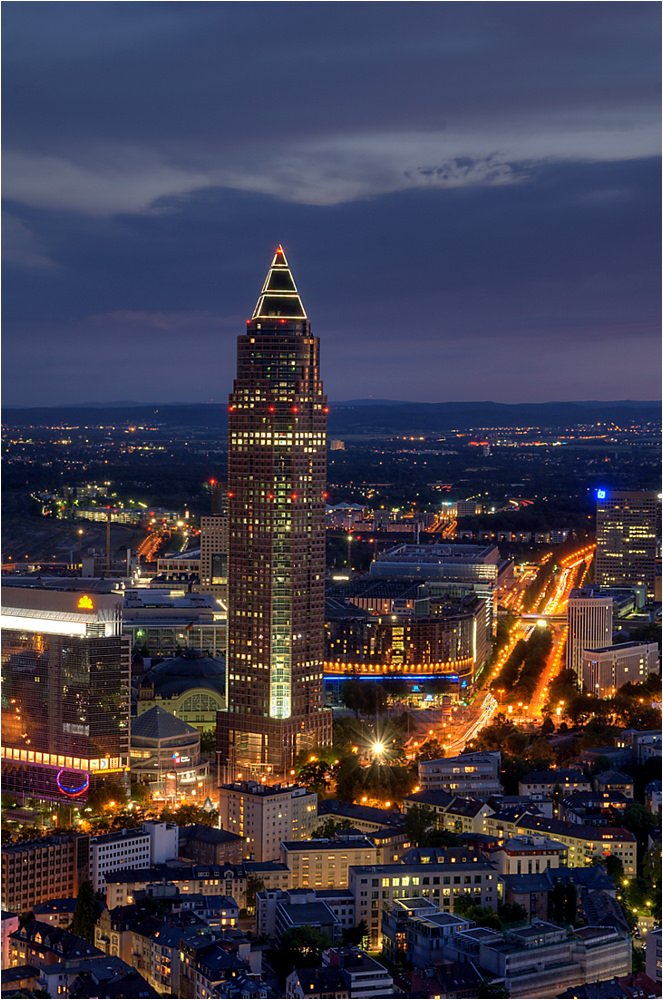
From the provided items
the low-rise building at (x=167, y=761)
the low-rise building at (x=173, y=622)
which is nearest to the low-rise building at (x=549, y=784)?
Answer: the low-rise building at (x=167, y=761)

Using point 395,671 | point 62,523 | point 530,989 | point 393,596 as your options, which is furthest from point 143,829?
point 62,523

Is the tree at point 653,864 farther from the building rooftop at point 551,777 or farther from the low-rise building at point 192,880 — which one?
the low-rise building at point 192,880

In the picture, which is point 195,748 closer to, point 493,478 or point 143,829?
point 143,829

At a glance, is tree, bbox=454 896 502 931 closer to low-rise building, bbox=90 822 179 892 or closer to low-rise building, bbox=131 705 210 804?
low-rise building, bbox=90 822 179 892

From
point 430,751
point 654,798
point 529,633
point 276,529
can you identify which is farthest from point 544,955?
point 529,633

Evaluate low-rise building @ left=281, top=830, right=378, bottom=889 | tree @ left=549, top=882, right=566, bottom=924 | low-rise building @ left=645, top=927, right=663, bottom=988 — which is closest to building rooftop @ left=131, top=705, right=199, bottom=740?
low-rise building @ left=281, top=830, right=378, bottom=889

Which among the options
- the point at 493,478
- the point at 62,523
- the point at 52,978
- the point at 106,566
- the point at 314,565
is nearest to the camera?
the point at 52,978
